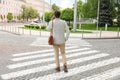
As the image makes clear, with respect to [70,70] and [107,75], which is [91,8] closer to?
[70,70]

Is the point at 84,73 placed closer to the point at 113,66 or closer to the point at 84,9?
the point at 113,66

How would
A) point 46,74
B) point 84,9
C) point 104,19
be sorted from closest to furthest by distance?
1. point 46,74
2. point 104,19
3. point 84,9

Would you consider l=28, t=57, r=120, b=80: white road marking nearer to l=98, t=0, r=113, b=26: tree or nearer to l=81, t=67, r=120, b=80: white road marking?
l=81, t=67, r=120, b=80: white road marking

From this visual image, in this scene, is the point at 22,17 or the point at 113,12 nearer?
the point at 113,12

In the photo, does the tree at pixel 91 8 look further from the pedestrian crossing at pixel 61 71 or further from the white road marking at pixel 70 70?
the white road marking at pixel 70 70

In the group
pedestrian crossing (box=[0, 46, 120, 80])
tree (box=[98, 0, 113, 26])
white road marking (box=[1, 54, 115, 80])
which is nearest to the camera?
pedestrian crossing (box=[0, 46, 120, 80])

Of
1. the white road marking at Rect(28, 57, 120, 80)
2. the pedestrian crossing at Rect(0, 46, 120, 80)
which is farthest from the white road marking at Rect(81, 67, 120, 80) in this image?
the white road marking at Rect(28, 57, 120, 80)

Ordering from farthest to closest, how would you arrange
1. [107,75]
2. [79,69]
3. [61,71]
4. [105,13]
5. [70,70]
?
[105,13]
[79,69]
[70,70]
[61,71]
[107,75]

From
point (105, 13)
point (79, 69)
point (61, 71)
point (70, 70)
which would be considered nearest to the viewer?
point (61, 71)

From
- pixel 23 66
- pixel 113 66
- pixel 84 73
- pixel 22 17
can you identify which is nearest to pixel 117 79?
pixel 84 73

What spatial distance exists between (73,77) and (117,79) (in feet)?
3.80

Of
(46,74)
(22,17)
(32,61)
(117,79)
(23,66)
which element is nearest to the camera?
(117,79)

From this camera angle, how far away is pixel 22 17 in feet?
341

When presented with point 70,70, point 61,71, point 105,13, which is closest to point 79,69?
point 70,70
